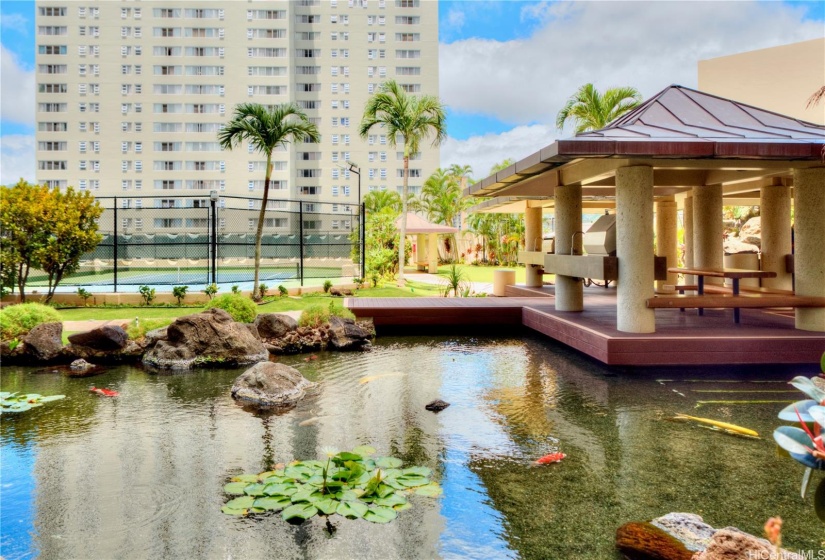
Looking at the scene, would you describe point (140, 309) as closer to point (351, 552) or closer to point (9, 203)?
point (9, 203)

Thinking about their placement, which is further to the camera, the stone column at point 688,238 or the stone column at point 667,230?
the stone column at point 667,230

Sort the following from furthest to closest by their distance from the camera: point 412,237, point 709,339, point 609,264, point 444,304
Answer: point 412,237 → point 444,304 → point 609,264 → point 709,339

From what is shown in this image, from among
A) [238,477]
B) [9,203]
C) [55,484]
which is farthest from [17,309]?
[238,477]

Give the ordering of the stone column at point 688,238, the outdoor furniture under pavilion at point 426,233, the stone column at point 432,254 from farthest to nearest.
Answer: the stone column at point 432,254 → the outdoor furniture under pavilion at point 426,233 → the stone column at point 688,238

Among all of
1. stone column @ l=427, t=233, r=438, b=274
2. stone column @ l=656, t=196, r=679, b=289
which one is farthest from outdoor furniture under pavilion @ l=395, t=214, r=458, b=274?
stone column @ l=656, t=196, r=679, b=289

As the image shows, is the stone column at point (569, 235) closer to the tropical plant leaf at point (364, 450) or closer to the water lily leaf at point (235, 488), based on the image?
the tropical plant leaf at point (364, 450)

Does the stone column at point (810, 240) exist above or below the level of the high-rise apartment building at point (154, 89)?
below

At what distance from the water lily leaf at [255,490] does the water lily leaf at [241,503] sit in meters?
0.05

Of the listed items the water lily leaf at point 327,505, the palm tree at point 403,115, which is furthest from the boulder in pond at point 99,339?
the palm tree at point 403,115

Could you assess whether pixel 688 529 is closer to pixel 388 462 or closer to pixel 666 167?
pixel 388 462

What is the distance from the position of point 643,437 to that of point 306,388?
381 cm

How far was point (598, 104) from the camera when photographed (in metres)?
19.1

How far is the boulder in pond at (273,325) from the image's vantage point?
10.3 meters

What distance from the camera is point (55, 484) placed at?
430cm
